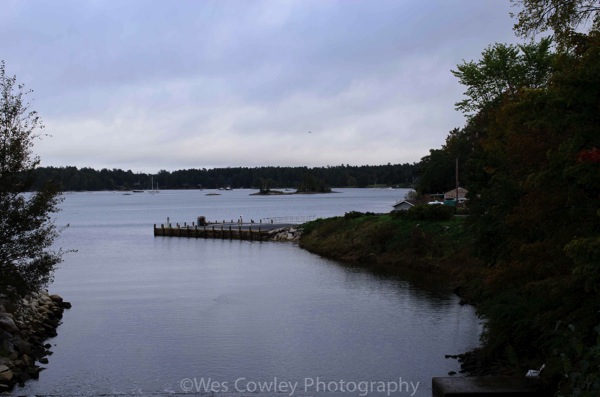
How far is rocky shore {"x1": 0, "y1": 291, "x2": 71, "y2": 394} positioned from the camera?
2078 cm

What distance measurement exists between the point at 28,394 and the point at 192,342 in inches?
301

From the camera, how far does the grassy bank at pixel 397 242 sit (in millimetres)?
46875

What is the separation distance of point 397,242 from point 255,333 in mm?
28444

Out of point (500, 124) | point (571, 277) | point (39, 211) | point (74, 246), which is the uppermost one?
point (500, 124)

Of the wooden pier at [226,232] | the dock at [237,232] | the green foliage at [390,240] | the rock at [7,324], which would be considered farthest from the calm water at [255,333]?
the wooden pier at [226,232]

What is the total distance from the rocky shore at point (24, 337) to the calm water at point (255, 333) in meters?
0.54

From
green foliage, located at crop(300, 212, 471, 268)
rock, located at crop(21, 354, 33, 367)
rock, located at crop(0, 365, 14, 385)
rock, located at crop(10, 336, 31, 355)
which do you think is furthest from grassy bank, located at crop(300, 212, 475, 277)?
rock, located at crop(0, 365, 14, 385)

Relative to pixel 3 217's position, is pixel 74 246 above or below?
below

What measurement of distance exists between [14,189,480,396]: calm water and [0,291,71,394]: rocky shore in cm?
54

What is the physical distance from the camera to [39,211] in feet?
70.5

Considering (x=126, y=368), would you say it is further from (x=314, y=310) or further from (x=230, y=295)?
(x=230, y=295)

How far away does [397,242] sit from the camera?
53.7 meters

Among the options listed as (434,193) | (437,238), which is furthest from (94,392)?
(434,193)

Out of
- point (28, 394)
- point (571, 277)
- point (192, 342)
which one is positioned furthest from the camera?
point (192, 342)
